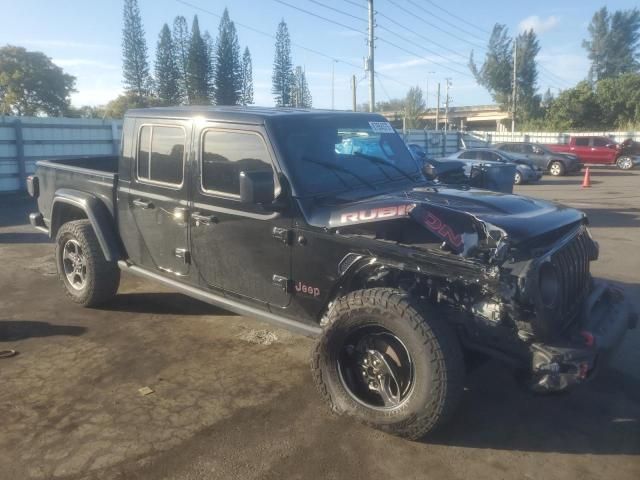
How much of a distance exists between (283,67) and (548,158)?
120 ft

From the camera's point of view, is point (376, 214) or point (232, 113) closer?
point (376, 214)

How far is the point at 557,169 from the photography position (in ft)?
77.4

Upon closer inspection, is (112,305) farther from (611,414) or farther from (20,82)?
(20,82)

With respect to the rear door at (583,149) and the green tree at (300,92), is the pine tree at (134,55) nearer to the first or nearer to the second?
the green tree at (300,92)

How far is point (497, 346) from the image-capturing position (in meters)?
3.09

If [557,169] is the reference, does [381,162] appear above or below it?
below

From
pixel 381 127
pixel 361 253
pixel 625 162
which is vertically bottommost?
pixel 361 253

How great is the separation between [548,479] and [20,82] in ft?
247

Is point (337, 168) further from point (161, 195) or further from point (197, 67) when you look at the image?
point (197, 67)

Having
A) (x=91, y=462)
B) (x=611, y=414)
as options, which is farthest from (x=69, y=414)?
(x=611, y=414)

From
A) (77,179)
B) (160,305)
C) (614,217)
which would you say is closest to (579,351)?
(160,305)

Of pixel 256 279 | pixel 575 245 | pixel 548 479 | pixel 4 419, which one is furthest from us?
Result: pixel 256 279

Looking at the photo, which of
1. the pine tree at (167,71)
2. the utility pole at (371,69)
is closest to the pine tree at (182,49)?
the pine tree at (167,71)

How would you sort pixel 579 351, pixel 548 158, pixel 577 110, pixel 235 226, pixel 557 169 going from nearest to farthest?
pixel 579 351
pixel 235 226
pixel 557 169
pixel 548 158
pixel 577 110
